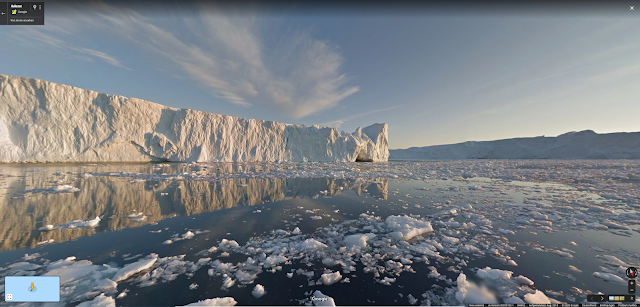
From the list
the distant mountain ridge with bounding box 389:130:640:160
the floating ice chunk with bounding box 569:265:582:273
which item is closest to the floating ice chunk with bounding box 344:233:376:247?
the floating ice chunk with bounding box 569:265:582:273

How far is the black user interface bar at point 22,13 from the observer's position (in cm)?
430

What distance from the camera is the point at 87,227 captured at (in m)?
3.19

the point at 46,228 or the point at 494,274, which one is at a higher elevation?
the point at 46,228

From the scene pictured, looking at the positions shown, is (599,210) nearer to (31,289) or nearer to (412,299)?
(412,299)

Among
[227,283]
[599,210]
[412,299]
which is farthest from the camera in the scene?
[599,210]

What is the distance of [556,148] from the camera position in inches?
1815

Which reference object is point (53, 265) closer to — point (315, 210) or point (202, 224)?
point (202, 224)

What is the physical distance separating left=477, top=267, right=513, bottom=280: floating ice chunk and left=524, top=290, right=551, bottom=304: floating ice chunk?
252mm

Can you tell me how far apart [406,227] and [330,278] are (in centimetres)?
186

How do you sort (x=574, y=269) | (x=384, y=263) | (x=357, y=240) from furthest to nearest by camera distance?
(x=357, y=240) < (x=384, y=263) < (x=574, y=269)

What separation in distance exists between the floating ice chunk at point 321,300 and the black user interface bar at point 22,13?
27.1ft

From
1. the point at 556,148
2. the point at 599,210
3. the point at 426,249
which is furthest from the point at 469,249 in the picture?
the point at 556,148

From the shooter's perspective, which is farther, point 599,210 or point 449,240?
point 599,210

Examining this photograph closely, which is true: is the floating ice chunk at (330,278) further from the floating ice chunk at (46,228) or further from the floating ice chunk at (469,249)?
the floating ice chunk at (46,228)
